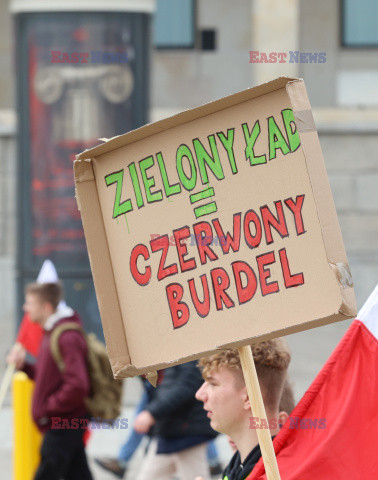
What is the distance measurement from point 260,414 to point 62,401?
3457 millimetres

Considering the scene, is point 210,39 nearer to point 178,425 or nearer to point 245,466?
point 178,425

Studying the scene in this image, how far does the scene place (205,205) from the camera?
2.95m

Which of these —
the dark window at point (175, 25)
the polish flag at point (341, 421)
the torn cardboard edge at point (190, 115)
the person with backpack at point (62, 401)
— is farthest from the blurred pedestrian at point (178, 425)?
the dark window at point (175, 25)

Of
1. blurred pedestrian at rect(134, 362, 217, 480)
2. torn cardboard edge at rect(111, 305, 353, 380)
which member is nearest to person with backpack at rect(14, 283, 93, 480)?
blurred pedestrian at rect(134, 362, 217, 480)

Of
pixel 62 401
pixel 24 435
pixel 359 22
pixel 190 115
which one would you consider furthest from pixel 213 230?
pixel 359 22

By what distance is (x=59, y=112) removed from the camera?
9.05 meters

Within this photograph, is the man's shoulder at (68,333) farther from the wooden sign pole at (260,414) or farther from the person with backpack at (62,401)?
the wooden sign pole at (260,414)

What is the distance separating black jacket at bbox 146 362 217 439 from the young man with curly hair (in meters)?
2.46

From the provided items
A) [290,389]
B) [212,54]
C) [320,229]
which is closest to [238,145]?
[320,229]

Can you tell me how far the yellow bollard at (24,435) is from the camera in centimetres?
663

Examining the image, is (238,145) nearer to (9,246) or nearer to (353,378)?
(353,378)

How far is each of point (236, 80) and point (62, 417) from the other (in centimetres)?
708

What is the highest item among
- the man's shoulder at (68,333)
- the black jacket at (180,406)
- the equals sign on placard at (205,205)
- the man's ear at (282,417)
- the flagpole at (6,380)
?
the flagpole at (6,380)

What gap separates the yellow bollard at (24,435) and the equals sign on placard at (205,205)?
12.9 feet
